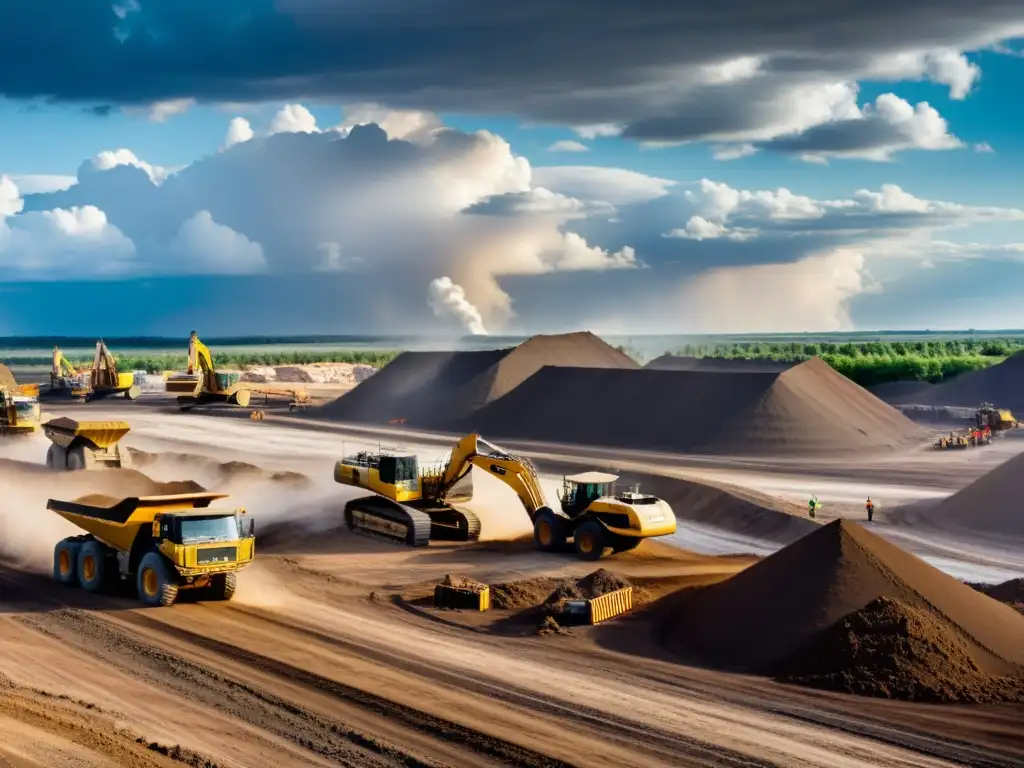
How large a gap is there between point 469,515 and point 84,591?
1066 cm

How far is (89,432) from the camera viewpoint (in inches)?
1328

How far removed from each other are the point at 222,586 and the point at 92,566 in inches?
116

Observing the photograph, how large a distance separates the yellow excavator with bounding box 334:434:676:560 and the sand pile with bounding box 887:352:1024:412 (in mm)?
54365

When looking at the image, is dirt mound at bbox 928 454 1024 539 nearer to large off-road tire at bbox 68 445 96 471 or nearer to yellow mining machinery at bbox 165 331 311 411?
large off-road tire at bbox 68 445 96 471

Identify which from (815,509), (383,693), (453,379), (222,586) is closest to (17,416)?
(222,586)

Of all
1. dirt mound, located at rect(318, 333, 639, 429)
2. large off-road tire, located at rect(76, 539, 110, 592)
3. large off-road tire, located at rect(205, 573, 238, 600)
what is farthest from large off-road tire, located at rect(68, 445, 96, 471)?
dirt mound, located at rect(318, 333, 639, 429)

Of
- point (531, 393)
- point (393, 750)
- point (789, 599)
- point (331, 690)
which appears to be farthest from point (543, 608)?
point (531, 393)

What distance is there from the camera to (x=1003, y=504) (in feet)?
112

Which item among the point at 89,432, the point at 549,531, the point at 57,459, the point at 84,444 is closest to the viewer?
the point at 549,531

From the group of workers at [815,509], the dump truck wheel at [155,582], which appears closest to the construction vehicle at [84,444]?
the dump truck wheel at [155,582]

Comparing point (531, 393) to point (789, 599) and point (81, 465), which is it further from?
point (789, 599)

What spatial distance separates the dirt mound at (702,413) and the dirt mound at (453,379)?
11.1ft

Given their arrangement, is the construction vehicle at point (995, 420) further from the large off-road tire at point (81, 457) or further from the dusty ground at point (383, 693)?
the large off-road tire at point (81, 457)

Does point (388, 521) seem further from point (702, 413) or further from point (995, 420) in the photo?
point (995, 420)
